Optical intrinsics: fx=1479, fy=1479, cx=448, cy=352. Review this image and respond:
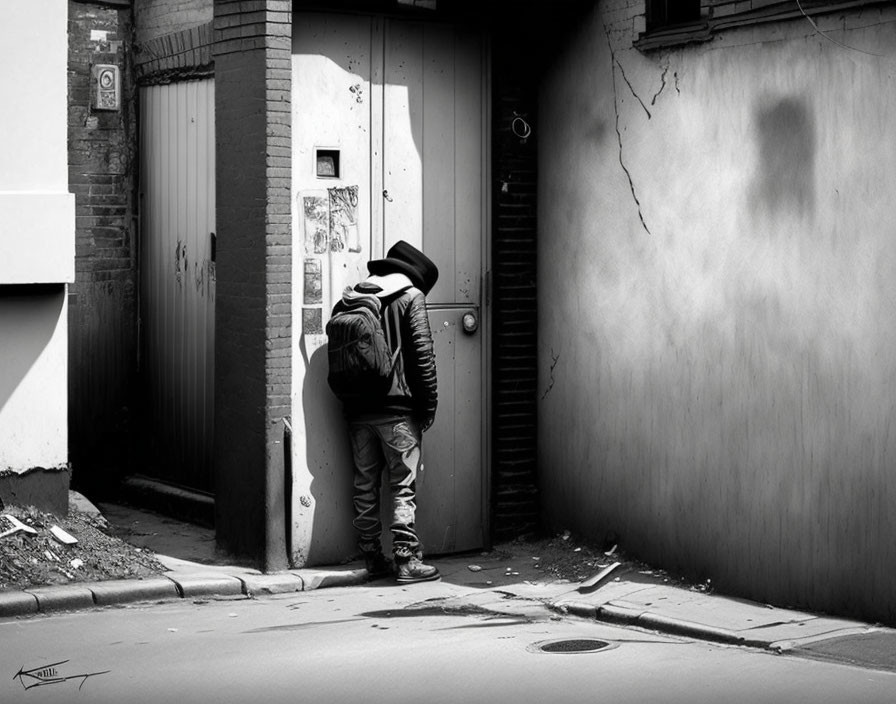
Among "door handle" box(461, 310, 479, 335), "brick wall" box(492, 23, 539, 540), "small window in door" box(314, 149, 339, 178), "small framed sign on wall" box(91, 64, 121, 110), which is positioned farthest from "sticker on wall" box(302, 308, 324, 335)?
"small framed sign on wall" box(91, 64, 121, 110)

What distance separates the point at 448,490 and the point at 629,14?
134 inches

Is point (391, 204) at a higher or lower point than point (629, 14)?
lower

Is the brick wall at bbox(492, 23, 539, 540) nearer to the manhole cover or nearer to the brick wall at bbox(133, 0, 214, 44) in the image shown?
the brick wall at bbox(133, 0, 214, 44)

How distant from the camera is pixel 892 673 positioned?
269 inches

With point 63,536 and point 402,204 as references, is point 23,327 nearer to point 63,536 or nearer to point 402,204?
point 63,536

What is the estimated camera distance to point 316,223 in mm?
9602

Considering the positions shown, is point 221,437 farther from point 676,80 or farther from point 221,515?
point 676,80

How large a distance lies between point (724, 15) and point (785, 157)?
99 cm

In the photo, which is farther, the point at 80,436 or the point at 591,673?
the point at 80,436

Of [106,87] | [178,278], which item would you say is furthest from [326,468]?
[106,87]

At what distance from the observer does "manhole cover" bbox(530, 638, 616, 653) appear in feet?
24.3

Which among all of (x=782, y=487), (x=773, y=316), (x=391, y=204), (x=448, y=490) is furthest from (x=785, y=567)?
(x=391, y=204)

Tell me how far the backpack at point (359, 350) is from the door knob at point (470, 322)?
94 cm

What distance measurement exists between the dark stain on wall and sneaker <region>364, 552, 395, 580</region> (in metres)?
3.26
